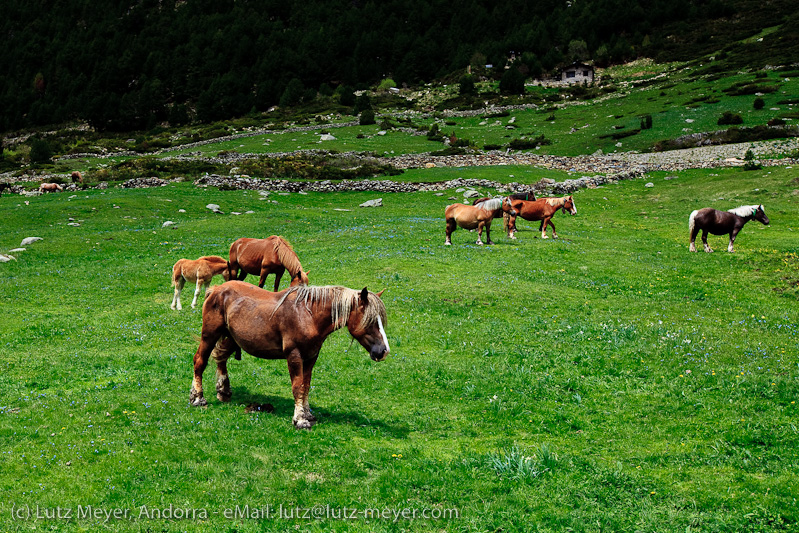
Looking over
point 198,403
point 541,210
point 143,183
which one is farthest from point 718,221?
point 143,183

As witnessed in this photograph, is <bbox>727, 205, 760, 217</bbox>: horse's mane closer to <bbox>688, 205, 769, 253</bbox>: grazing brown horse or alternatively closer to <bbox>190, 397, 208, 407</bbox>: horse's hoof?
<bbox>688, 205, 769, 253</bbox>: grazing brown horse

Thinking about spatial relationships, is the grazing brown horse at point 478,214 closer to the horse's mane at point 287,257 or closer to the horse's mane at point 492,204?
the horse's mane at point 492,204

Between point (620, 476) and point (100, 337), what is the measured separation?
1570cm

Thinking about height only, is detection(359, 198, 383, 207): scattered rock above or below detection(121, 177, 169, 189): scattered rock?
below

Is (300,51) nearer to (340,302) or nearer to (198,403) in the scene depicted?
(198,403)

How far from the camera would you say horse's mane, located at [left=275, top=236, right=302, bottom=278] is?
1873 centimetres

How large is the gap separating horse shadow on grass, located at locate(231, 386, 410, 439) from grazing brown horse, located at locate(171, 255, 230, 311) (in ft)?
30.9

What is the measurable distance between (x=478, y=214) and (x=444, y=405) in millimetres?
20097

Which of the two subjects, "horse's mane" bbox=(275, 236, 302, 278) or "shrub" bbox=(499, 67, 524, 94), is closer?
"horse's mane" bbox=(275, 236, 302, 278)

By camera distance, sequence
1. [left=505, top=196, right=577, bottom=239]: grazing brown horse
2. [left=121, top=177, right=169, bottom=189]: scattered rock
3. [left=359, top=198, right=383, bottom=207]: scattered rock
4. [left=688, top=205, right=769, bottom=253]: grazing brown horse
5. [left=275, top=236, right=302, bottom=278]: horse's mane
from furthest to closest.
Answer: [left=121, top=177, right=169, bottom=189]: scattered rock → [left=359, top=198, right=383, bottom=207]: scattered rock → [left=505, top=196, right=577, bottom=239]: grazing brown horse → [left=688, top=205, right=769, bottom=253]: grazing brown horse → [left=275, top=236, right=302, bottom=278]: horse's mane

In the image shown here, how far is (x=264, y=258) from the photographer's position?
19984 millimetres

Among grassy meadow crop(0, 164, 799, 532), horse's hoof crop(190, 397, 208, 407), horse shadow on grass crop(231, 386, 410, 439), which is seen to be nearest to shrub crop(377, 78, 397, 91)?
grassy meadow crop(0, 164, 799, 532)

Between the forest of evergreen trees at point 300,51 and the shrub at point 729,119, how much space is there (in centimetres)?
6333

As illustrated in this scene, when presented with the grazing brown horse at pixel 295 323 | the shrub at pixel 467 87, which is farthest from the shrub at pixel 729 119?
the grazing brown horse at pixel 295 323
